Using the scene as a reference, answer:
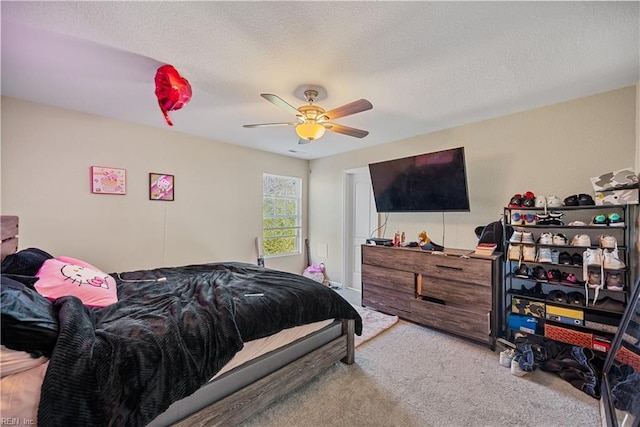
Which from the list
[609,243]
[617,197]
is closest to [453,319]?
[609,243]

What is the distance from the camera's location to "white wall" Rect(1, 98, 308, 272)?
2.59 m

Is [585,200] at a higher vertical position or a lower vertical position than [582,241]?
higher

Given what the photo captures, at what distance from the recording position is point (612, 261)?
6.68 ft

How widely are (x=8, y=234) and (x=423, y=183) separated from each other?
3.70 meters

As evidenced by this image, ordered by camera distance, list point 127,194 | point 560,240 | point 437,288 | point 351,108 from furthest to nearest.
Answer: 1. point 127,194
2. point 437,288
3. point 560,240
4. point 351,108

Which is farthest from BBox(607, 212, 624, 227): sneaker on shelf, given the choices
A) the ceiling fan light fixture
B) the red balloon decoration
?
the red balloon decoration

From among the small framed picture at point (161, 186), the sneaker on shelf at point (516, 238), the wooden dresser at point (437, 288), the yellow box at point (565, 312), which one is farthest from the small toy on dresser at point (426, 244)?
the small framed picture at point (161, 186)

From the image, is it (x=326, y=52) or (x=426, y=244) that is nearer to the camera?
(x=326, y=52)

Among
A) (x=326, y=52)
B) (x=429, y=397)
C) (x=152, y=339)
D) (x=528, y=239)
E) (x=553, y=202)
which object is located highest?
(x=326, y=52)

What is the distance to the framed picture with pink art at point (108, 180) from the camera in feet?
9.63

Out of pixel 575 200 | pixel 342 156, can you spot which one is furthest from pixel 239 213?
pixel 575 200

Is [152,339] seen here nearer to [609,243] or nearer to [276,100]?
[276,100]

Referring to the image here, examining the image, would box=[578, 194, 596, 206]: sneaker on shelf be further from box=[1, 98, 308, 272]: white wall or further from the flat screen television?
box=[1, 98, 308, 272]: white wall

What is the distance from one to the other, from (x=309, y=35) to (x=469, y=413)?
8.66 feet
